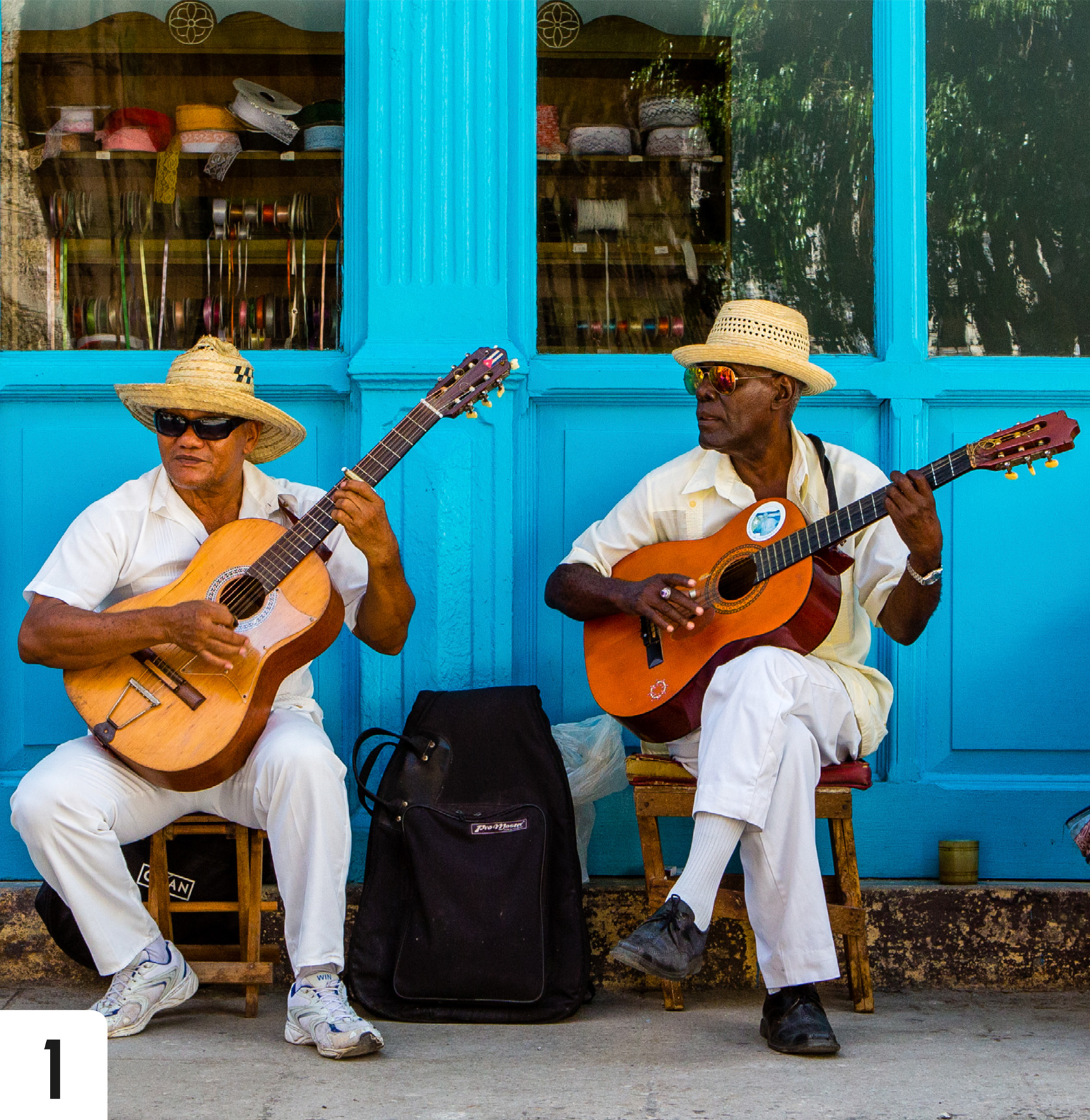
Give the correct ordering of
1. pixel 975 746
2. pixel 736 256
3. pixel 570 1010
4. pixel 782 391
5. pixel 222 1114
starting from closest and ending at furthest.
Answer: pixel 222 1114 < pixel 570 1010 < pixel 782 391 < pixel 975 746 < pixel 736 256

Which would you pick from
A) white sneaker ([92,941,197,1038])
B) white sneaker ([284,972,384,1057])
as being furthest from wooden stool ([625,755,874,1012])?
white sneaker ([92,941,197,1038])

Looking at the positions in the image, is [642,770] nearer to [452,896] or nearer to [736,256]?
[452,896]

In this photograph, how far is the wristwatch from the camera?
3312 mm

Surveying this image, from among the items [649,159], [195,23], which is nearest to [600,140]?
[649,159]

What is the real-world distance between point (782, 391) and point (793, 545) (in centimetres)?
52

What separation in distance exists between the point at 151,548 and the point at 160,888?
818mm

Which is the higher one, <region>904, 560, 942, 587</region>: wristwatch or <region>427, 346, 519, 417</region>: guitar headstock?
<region>427, 346, 519, 417</region>: guitar headstock

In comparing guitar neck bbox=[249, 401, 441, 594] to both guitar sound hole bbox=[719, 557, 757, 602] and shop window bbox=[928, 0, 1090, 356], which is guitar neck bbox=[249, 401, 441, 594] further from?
shop window bbox=[928, 0, 1090, 356]

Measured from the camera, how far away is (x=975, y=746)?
408 cm

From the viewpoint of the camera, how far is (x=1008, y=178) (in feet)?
14.0

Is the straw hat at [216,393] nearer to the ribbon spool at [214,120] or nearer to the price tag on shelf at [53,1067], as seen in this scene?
the ribbon spool at [214,120]

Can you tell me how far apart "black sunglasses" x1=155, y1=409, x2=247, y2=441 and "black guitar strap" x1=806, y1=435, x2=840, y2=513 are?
1475 millimetres

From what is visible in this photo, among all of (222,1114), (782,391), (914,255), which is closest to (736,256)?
(914,255)

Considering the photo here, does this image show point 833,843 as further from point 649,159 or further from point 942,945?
point 649,159
